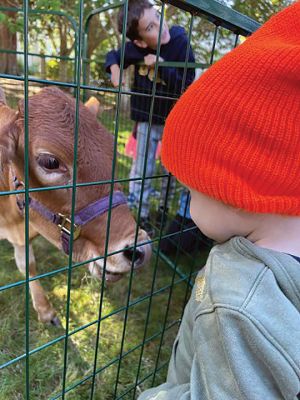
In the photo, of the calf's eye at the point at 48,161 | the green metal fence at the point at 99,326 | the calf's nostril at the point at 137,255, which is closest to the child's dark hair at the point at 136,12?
the green metal fence at the point at 99,326

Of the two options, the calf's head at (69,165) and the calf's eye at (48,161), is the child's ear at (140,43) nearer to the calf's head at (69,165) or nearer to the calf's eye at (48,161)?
the calf's head at (69,165)

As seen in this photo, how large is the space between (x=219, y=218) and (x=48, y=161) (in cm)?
113

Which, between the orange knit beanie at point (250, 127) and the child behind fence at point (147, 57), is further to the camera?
the child behind fence at point (147, 57)

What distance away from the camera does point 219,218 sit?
944 millimetres

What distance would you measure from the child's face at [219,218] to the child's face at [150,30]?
8.92ft

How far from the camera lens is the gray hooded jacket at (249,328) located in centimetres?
77

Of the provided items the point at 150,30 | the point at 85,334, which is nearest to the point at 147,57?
the point at 150,30

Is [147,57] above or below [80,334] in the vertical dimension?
above

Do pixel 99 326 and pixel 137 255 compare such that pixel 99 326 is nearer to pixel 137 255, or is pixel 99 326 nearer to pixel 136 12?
pixel 137 255

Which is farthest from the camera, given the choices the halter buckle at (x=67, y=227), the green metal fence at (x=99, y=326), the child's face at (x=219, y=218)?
the halter buckle at (x=67, y=227)

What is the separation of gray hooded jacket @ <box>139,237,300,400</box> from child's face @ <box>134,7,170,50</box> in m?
2.92

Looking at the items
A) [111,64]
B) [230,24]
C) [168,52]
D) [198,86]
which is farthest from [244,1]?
[198,86]

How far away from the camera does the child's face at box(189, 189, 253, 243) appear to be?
922mm

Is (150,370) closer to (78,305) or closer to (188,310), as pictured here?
(78,305)
